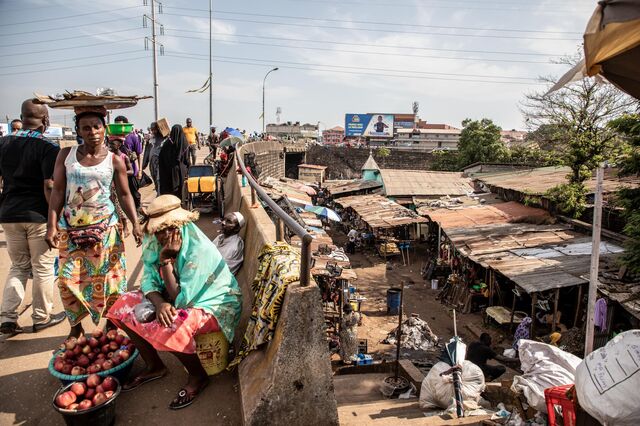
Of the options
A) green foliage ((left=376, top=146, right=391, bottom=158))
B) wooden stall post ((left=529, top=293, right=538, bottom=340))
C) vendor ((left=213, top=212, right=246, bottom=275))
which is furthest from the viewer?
green foliage ((left=376, top=146, right=391, bottom=158))

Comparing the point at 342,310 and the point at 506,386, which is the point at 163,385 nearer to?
the point at 506,386

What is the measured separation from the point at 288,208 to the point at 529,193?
32.0ft

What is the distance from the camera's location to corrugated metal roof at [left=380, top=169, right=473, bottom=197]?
78.4ft

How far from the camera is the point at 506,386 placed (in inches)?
235

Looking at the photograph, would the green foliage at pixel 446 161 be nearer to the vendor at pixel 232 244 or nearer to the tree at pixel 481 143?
the tree at pixel 481 143

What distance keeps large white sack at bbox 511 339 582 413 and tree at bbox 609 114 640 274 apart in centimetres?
514

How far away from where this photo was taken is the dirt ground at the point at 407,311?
10.6m

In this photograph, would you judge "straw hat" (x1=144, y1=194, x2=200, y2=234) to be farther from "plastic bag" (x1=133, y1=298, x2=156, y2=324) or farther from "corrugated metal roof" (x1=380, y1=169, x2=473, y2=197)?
"corrugated metal roof" (x1=380, y1=169, x2=473, y2=197)

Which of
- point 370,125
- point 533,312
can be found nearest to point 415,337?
point 533,312

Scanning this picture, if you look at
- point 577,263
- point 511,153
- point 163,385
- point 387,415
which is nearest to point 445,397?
point 387,415

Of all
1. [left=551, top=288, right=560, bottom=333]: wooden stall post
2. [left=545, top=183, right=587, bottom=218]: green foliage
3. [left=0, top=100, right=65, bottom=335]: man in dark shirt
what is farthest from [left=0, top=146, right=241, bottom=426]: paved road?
[left=545, top=183, right=587, bottom=218]: green foliage

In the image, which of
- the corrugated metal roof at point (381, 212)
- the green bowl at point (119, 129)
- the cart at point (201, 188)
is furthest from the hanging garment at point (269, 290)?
the corrugated metal roof at point (381, 212)

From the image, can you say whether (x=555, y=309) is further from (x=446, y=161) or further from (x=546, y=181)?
(x=446, y=161)

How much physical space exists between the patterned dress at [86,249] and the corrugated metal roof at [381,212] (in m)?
15.3
